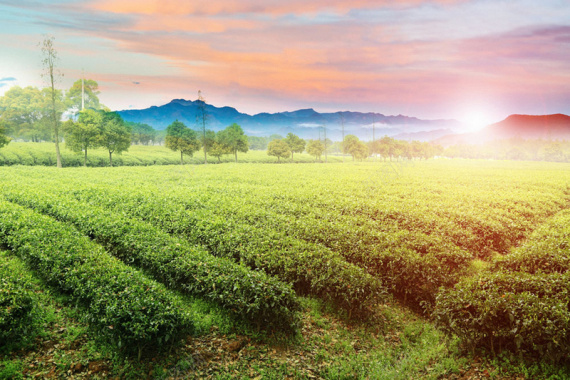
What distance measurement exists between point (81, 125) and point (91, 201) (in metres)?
42.5

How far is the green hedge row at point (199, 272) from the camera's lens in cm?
809

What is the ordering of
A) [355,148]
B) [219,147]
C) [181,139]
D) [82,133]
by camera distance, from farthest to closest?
[355,148]
[219,147]
[181,139]
[82,133]

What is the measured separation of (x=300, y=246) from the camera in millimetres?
11297

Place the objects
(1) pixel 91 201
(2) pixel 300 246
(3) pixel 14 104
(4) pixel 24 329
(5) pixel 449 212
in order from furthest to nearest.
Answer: (3) pixel 14 104
(1) pixel 91 201
(5) pixel 449 212
(2) pixel 300 246
(4) pixel 24 329

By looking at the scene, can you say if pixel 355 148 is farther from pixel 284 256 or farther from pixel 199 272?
pixel 199 272

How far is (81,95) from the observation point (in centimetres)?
8819

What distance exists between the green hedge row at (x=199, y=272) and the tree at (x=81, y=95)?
90028 mm

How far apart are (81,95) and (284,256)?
102 metres

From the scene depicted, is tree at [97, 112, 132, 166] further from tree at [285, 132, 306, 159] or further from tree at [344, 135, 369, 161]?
tree at [344, 135, 369, 161]

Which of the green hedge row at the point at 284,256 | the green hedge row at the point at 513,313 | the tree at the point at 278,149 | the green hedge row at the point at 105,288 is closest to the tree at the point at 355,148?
the tree at the point at 278,149

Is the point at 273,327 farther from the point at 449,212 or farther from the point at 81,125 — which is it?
the point at 81,125

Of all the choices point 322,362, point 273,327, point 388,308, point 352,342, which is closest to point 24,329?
point 273,327

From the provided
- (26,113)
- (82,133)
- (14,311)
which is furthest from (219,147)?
(14,311)

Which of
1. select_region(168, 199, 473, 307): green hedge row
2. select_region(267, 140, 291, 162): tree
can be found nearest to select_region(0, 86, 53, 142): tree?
select_region(267, 140, 291, 162): tree
